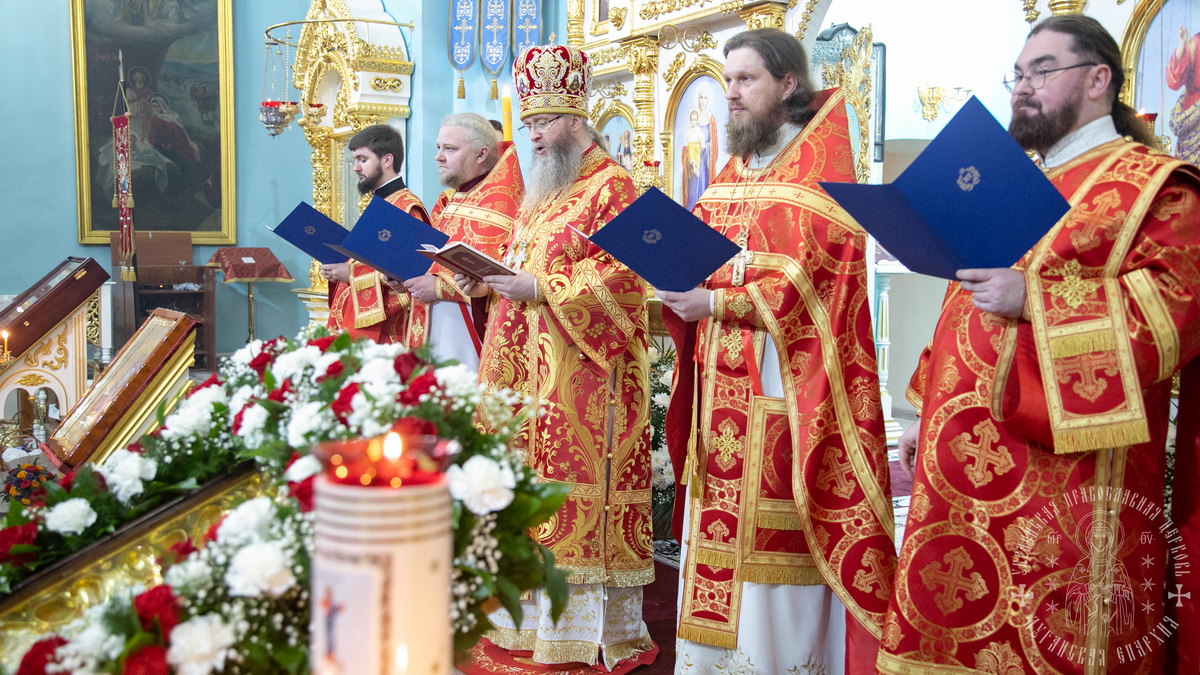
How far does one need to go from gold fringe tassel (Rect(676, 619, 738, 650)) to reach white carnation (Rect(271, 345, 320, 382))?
5.46 feet

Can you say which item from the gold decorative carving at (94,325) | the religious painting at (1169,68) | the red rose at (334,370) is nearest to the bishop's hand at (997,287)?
the red rose at (334,370)

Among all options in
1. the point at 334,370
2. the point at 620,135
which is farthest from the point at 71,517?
the point at 620,135

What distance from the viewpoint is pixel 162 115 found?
13172 mm

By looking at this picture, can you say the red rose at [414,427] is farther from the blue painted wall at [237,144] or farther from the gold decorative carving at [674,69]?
the blue painted wall at [237,144]

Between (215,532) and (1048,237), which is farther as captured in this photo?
(1048,237)

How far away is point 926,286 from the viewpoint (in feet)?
35.8

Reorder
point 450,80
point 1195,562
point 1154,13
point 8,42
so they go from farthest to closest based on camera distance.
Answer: point 8,42, point 450,80, point 1154,13, point 1195,562

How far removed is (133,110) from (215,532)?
510 inches

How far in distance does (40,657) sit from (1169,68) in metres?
4.03

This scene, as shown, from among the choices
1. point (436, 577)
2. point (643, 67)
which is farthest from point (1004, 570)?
point (643, 67)

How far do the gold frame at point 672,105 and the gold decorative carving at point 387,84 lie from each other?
4636 millimetres

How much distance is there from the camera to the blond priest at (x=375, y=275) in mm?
5254

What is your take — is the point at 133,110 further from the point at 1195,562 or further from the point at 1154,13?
the point at 1195,562

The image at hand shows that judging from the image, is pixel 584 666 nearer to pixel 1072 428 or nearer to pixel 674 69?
pixel 1072 428
